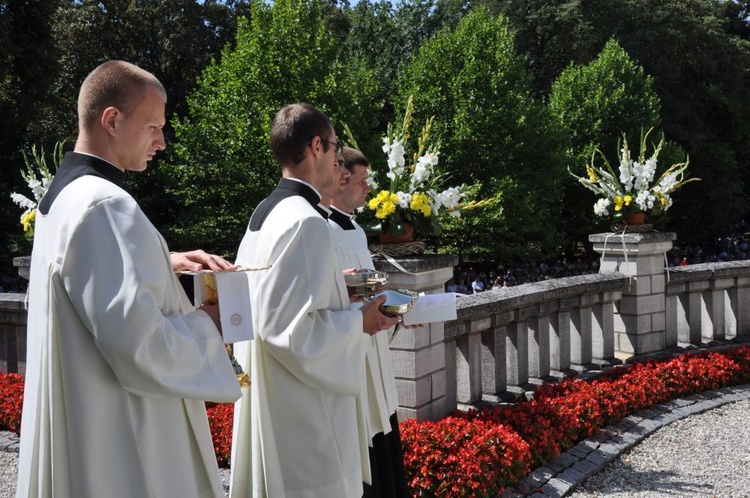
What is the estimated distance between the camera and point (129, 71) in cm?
239

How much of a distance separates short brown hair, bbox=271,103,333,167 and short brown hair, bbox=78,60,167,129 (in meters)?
0.77

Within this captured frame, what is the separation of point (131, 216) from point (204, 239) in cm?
2441

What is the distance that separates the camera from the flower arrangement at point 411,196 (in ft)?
17.9

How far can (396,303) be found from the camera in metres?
3.05

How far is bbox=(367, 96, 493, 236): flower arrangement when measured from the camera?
5445mm

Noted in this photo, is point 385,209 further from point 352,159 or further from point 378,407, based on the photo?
point 378,407

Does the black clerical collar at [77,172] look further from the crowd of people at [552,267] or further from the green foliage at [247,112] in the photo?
the green foliage at [247,112]

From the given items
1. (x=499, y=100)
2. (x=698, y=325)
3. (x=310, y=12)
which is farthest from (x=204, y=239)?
(x=698, y=325)

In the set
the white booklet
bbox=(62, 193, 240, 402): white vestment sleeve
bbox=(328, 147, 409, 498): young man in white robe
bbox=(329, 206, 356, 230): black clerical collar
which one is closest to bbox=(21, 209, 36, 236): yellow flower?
bbox=(329, 206, 356, 230): black clerical collar

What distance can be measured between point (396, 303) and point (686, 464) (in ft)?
13.1

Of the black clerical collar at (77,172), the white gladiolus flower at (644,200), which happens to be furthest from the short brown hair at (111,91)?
the white gladiolus flower at (644,200)

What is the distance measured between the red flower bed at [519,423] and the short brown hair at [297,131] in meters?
2.45

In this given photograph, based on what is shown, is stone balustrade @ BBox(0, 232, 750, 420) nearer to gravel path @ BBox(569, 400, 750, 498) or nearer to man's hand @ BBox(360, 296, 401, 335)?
gravel path @ BBox(569, 400, 750, 498)

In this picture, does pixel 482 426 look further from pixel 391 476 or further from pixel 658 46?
pixel 658 46
